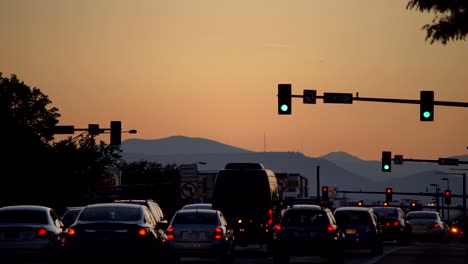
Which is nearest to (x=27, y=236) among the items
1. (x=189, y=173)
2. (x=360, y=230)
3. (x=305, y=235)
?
(x=305, y=235)

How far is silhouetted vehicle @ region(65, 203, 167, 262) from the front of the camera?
26156 mm

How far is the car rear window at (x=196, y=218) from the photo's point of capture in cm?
3278

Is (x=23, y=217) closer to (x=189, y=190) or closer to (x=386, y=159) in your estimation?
(x=189, y=190)

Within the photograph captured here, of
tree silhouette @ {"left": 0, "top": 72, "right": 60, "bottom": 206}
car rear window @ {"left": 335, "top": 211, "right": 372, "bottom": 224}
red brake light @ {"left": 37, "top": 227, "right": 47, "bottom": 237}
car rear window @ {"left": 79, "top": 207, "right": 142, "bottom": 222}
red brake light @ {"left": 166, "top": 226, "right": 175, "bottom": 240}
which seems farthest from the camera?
tree silhouette @ {"left": 0, "top": 72, "right": 60, "bottom": 206}

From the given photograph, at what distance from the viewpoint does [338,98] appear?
147 ft

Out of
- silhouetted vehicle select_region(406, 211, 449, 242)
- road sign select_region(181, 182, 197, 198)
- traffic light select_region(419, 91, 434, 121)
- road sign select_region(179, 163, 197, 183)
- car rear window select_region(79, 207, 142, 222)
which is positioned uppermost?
traffic light select_region(419, 91, 434, 121)

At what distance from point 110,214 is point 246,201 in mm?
16895

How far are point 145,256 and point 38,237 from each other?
12.6 ft

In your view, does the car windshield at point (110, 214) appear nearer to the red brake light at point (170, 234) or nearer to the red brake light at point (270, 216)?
the red brake light at point (170, 234)

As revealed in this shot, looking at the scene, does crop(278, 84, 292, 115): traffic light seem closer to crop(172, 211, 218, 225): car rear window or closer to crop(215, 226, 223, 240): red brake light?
crop(172, 211, 218, 225): car rear window

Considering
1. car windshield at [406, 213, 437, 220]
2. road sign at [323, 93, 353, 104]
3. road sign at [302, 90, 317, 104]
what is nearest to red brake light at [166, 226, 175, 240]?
road sign at [302, 90, 317, 104]

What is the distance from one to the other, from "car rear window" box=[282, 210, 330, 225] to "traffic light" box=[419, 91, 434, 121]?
1192 centimetres

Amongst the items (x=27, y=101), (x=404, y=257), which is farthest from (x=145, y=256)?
(x=27, y=101)

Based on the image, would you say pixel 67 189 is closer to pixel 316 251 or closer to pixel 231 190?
pixel 231 190
